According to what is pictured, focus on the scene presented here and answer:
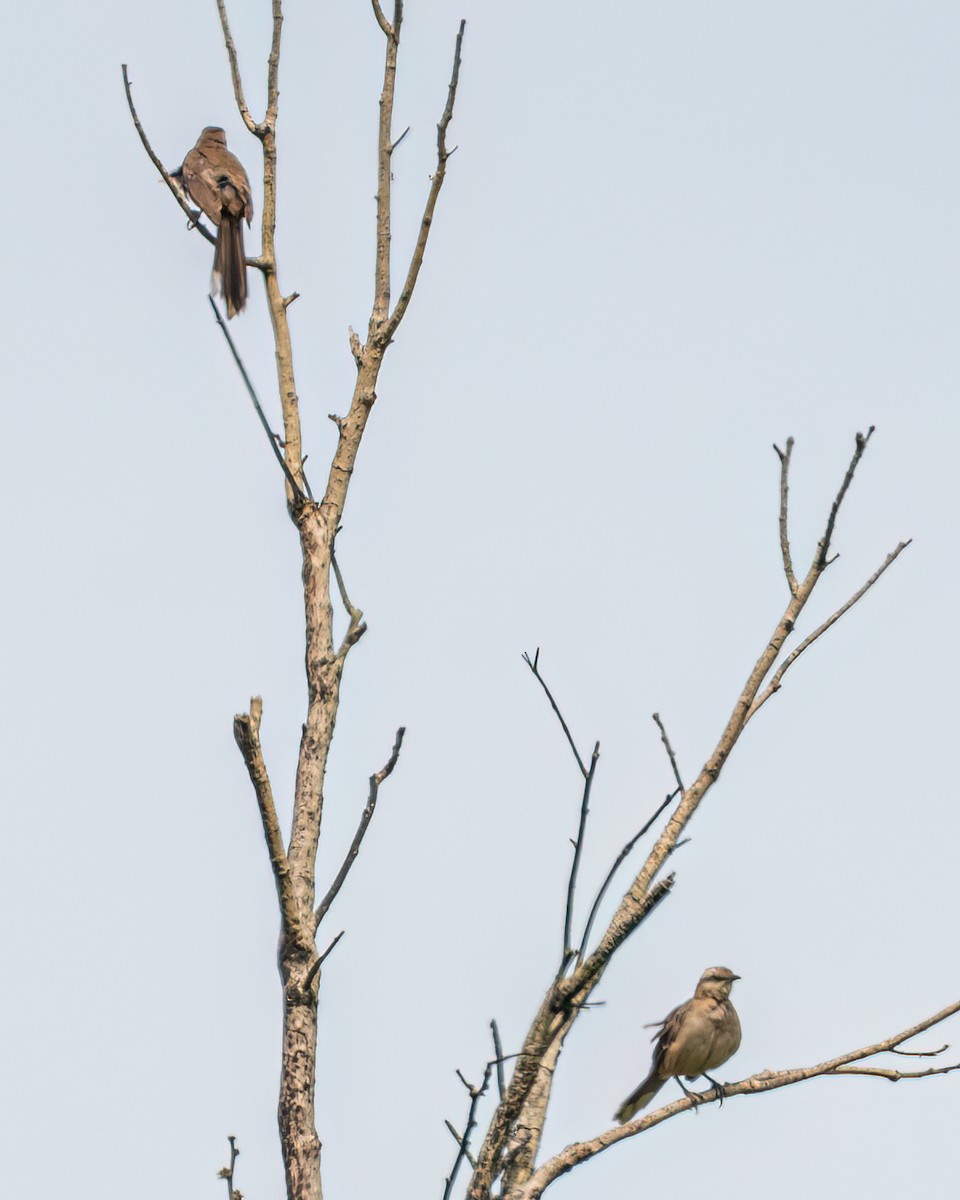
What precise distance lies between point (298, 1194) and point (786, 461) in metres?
2.37

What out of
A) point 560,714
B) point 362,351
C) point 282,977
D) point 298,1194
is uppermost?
point 362,351

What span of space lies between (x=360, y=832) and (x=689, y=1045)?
4.27 m

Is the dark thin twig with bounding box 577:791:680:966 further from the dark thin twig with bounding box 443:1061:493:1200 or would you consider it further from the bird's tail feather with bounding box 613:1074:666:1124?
the bird's tail feather with bounding box 613:1074:666:1124

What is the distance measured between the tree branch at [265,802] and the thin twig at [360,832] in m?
0.09

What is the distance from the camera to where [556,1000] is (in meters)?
3.64

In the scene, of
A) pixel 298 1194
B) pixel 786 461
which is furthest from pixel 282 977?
pixel 786 461

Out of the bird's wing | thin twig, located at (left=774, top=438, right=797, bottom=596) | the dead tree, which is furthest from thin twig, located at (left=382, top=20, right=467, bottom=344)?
the bird's wing

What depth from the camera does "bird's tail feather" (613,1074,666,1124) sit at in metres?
8.01

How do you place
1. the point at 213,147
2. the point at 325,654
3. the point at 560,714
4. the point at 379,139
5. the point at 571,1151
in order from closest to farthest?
the point at 571,1151
the point at 560,714
the point at 325,654
the point at 379,139
the point at 213,147

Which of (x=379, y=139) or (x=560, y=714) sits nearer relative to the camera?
(x=560, y=714)

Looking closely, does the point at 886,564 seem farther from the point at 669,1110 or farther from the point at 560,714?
the point at 669,1110

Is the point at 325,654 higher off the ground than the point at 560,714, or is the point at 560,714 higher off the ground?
the point at 325,654

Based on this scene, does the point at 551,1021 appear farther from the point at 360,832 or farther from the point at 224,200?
the point at 224,200

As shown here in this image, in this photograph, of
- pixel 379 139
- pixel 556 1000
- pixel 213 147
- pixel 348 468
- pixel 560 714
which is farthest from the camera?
pixel 213 147
